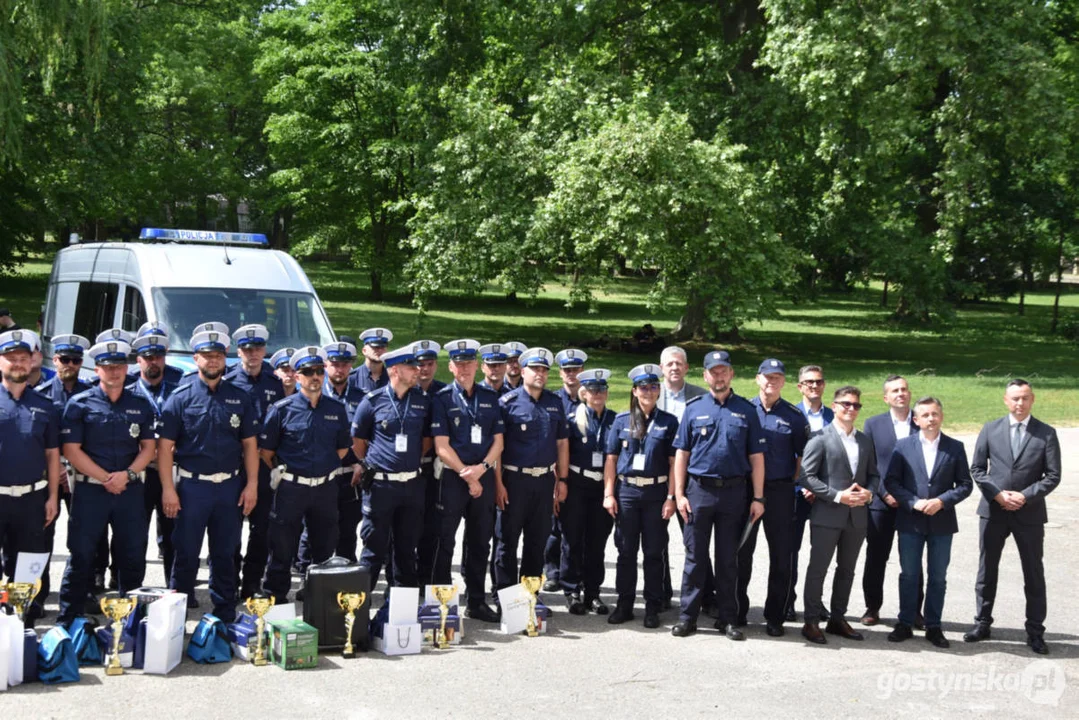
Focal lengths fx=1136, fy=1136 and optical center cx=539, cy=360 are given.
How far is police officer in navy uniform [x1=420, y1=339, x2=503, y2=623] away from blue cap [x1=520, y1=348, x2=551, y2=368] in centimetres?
43

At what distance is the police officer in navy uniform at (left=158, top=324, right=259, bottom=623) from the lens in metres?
7.77

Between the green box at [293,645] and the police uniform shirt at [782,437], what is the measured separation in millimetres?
3403

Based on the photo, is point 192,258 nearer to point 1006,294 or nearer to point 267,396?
point 267,396

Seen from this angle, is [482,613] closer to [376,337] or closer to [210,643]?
[210,643]

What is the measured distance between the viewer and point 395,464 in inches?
323

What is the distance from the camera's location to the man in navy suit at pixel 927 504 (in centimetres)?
799

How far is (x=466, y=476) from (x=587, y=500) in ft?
3.68

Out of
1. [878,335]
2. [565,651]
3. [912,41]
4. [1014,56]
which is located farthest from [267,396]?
[878,335]

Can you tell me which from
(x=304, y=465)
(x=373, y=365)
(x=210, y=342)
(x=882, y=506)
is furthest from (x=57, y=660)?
(x=882, y=506)

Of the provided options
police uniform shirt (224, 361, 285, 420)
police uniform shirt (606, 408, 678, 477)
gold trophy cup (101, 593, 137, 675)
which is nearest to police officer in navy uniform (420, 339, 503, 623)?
police uniform shirt (606, 408, 678, 477)

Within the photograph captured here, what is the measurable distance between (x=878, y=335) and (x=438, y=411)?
3196 cm

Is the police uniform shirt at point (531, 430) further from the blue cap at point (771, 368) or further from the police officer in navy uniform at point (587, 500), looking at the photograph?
the blue cap at point (771, 368)

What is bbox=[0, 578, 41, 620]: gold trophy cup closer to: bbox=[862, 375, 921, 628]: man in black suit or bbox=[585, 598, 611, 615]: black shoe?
bbox=[585, 598, 611, 615]: black shoe

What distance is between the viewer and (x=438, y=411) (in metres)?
8.37
